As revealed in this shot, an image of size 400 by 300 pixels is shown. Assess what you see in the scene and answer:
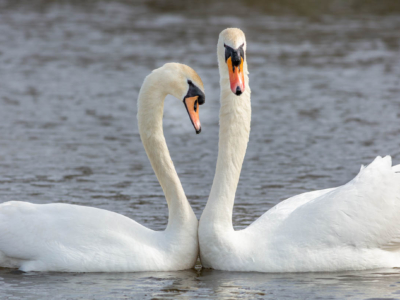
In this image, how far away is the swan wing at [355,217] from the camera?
336 inches

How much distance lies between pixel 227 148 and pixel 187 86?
0.77 meters

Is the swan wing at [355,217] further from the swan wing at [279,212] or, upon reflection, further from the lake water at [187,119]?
the lake water at [187,119]

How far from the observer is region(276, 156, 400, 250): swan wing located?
8.52 meters

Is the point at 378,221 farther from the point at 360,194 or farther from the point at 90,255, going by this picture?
the point at 90,255

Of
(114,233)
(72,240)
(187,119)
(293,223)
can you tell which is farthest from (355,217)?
(187,119)

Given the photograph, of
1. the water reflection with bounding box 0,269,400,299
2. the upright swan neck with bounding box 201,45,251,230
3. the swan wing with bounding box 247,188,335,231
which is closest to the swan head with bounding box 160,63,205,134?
the upright swan neck with bounding box 201,45,251,230

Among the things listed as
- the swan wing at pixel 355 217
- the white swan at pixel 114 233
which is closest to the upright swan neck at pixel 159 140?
the white swan at pixel 114 233

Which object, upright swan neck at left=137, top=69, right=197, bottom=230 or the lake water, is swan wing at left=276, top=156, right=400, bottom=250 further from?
upright swan neck at left=137, top=69, right=197, bottom=230

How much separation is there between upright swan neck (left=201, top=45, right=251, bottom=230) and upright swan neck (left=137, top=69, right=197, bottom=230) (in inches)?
11.2

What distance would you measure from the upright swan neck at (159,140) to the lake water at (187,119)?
653 mm

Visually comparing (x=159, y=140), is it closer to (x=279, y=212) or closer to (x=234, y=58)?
(x=234, y=58)

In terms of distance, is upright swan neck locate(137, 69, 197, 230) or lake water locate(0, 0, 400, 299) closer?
lake water locate(0, 0, 400, 299)

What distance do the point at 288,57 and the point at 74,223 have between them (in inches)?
717

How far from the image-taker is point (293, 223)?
8.63 m
